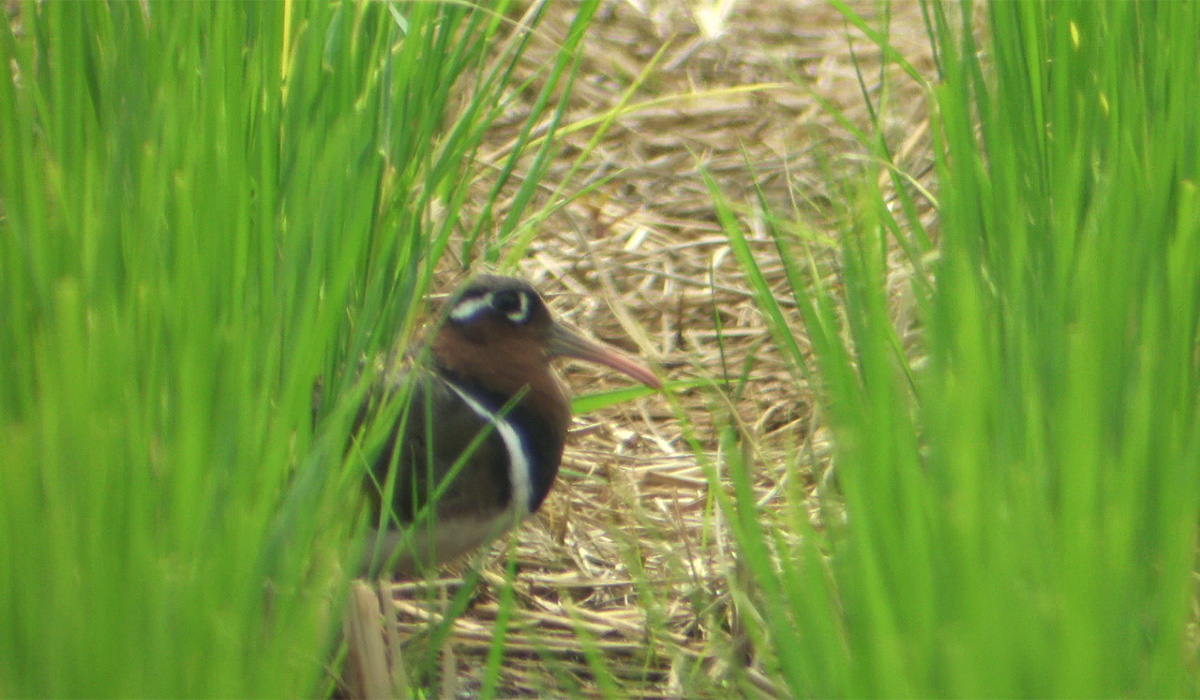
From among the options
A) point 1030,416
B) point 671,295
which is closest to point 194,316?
point 1030,416

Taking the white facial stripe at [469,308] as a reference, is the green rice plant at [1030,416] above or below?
above

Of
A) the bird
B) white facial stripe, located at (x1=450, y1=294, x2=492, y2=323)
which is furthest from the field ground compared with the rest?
white facial stripe, located at (x1=450, y1=294, x2=492, y2=323)

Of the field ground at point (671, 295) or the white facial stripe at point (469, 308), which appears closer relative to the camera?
the field ground at point (671, 295)

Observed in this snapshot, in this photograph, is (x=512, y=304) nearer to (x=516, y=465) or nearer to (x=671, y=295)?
(x=516, y=465)

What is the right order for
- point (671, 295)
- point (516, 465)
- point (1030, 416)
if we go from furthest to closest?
point (671, 295) → point (516, 465) → point (1030, 416)

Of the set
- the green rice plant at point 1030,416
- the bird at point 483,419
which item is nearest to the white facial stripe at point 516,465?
the bird at point 483,419

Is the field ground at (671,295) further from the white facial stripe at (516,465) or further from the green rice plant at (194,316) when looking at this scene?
the green rice plant at (194,316)

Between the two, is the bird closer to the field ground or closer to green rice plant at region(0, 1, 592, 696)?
the field ground

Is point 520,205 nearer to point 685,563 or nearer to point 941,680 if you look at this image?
point 685,563
